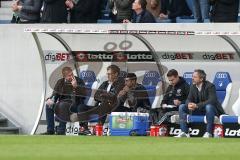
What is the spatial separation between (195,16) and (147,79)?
5.89ft

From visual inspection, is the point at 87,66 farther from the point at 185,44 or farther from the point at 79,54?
the point at 185,44

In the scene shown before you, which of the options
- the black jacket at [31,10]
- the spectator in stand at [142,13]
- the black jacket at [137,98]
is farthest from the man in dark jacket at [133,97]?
the black jacket at [31,10]

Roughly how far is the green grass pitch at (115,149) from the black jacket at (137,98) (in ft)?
10.3

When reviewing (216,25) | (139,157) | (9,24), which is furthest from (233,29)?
(139,157)

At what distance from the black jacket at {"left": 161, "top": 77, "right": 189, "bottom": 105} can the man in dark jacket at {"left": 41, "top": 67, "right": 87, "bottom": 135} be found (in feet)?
6.26

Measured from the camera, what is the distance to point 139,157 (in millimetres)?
11812

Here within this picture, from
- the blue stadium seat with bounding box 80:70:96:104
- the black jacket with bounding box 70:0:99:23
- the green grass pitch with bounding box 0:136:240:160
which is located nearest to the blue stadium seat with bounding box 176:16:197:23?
the black jacket with bounding box 70:0:99:23

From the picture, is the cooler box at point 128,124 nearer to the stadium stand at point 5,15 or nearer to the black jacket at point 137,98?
the black jacket at point 137,98

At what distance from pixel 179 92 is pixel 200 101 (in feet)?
2.12

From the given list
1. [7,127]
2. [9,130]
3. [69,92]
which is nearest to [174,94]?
[69,92]

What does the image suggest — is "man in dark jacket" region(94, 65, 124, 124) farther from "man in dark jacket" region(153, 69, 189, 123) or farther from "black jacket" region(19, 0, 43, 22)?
"black jacket" region(19, 0, 43, 22)

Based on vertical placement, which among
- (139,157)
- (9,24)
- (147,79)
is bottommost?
(139,157)

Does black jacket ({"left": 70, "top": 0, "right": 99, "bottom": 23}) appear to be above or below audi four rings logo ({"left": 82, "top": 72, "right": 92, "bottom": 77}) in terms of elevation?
above

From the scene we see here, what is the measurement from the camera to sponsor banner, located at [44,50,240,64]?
746 inches
